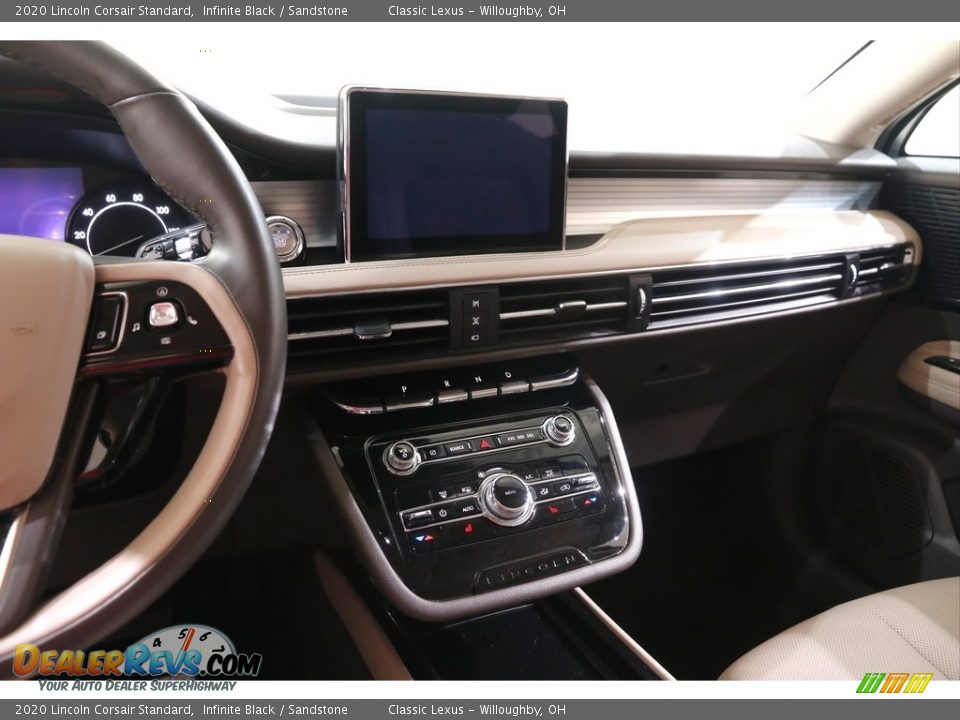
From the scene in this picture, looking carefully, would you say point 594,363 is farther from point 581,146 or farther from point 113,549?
point 113,549

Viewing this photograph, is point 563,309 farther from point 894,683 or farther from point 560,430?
point 894,683

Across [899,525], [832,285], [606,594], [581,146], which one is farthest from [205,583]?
[899,525]

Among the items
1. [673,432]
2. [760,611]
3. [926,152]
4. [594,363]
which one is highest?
[926,152]

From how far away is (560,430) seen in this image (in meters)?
1.25

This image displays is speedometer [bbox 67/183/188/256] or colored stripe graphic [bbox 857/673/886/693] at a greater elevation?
speedometer [bbox 67/183/188/256]

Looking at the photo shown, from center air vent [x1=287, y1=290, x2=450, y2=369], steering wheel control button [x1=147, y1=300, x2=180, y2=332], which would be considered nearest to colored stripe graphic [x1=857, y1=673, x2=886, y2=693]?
center air vent [x1=287, y1=290, x2=450, y2=369]

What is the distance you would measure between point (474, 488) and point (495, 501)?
0.04 meters

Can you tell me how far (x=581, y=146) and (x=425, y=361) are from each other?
1.77 ft

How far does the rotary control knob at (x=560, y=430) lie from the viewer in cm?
125

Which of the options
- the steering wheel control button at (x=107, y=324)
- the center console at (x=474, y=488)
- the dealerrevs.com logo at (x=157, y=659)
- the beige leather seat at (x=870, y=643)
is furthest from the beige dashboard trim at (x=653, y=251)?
the beige leather seat at (x=870, y=643)

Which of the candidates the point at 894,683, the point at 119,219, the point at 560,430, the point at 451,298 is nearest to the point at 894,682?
the point at 894,683

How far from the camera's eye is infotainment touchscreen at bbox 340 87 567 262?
105cm

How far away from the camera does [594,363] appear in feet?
4.71

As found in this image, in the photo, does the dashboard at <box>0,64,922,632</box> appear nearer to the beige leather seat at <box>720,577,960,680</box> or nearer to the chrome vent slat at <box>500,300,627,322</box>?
the chrome vent slat at <box>500,300,627,322</box>
